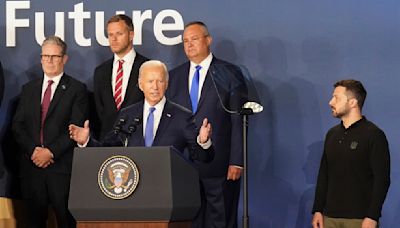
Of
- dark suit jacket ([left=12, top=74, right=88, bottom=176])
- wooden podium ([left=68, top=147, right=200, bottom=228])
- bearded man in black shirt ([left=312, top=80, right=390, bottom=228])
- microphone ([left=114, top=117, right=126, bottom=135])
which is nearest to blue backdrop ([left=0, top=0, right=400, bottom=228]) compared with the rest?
dark suit jacket ([left=12, top=74, right=88, bottom=176])

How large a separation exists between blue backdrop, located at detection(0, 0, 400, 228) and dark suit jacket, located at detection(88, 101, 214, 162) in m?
1.91

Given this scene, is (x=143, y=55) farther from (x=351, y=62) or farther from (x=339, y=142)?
(x=339, y=142)

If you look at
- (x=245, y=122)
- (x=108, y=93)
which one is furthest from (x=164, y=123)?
(x=108, y=93)

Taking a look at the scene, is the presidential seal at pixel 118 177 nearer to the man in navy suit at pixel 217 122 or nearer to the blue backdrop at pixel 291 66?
the man in navy suit at pixel 217 122

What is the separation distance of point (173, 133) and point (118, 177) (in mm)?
766

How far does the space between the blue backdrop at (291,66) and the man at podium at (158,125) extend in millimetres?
1903

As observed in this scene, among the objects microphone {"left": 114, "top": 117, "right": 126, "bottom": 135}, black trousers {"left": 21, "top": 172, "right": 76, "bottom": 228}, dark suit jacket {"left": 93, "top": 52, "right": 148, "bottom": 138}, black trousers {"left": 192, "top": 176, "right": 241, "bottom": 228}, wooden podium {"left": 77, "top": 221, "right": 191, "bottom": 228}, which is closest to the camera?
wooden podium {"left": 77, "top": 221, "right": 191, "bottom": 228}

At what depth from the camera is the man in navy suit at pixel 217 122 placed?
6172 mm

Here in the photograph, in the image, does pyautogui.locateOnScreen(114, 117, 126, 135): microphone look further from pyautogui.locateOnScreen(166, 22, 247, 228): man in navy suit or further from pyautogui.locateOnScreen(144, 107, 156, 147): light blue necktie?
pyautogui.locateOnScreen(166, 22, 247, 228): man in navy suit

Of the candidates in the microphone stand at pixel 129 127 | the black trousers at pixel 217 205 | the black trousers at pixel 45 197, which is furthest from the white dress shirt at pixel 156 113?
the black trousers at pixel 45 197

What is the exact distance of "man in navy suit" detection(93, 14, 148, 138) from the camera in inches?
253

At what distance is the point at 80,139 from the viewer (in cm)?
477

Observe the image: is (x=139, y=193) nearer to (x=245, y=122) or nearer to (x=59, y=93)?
(x=245, y=122)

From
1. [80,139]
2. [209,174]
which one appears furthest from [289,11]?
[80,139]
